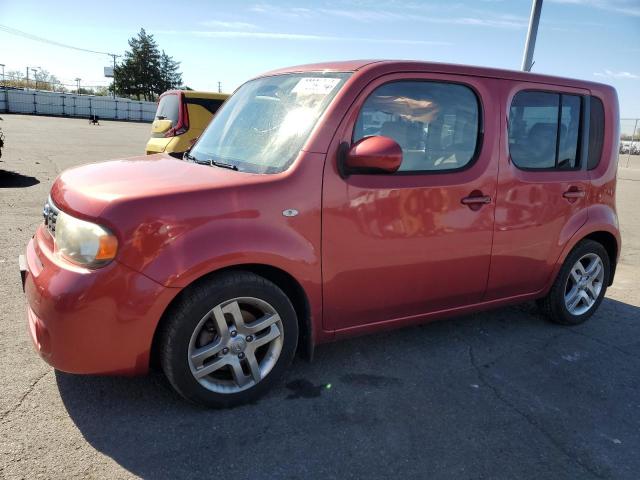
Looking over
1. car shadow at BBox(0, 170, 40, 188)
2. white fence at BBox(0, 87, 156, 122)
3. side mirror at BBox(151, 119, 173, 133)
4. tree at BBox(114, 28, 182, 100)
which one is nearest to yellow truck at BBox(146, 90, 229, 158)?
side mirror at BBox(151, 119, 173, 133)

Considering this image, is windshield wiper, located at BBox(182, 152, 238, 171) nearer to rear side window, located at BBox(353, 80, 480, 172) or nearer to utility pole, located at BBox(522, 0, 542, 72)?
rear side window, located at BBox(353, 80, 480, 172)

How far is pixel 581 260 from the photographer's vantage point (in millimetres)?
4301

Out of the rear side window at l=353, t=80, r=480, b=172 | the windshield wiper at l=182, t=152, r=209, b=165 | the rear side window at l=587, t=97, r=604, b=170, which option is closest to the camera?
the rear side window at l=353, t=80, r=480, b=172

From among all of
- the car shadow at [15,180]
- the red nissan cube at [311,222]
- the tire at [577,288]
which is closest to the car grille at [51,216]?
the red nissan cube at [311,222]

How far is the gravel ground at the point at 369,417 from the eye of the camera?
2.38m

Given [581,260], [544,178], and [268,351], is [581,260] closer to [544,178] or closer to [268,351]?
[544,178]

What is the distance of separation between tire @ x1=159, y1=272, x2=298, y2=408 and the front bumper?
0.13 m

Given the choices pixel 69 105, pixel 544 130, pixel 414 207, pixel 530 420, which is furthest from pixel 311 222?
pixel 69 105

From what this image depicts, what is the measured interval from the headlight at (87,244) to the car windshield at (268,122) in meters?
0.90

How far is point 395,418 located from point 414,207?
1.23 meters

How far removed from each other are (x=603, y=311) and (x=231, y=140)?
12.3 ft

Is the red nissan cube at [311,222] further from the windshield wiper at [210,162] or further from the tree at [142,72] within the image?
the tree at [142,72]

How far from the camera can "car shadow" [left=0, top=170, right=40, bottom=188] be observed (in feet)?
30.1

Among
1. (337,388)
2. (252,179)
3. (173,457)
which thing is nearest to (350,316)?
(337,388)
